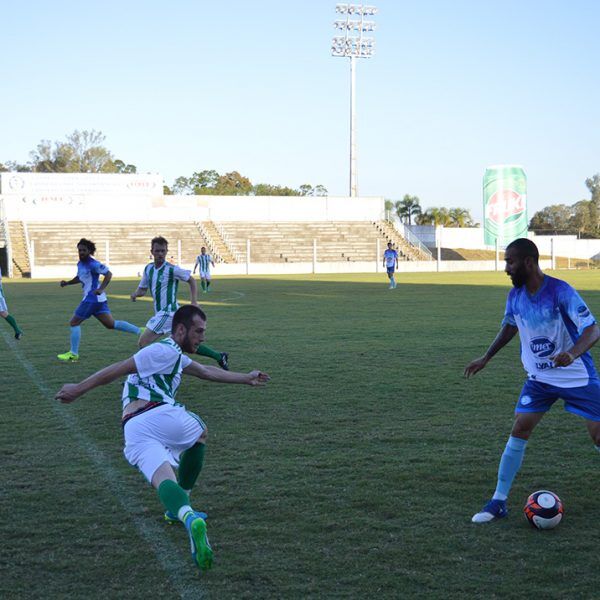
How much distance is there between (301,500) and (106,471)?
172cm

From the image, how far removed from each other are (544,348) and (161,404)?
8.07 ft

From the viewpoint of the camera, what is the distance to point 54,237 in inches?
2235

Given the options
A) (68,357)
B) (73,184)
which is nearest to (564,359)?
(68,357)

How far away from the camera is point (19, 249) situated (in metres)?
55.1

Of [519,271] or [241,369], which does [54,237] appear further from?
[519,271]

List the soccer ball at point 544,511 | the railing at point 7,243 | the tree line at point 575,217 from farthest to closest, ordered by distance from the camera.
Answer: the tree line at point 575,217, the railing at point 7,243, the soccer ball at point 544,511

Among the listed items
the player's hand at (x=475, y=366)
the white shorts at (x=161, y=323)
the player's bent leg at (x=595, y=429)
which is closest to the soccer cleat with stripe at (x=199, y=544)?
the player's hand at (x=475, y=366)

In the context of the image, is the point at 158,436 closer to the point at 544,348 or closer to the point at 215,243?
the point at 544,348

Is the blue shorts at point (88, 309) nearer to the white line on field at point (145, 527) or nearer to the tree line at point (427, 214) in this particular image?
the white line on field at point (145, 527)

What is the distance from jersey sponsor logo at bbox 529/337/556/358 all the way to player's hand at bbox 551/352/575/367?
313 mm

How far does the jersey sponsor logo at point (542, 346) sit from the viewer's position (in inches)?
209

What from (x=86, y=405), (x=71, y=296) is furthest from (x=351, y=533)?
(x=71, y=296)

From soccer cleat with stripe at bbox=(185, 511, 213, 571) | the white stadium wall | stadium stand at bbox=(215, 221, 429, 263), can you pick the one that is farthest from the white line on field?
the white stadium wall

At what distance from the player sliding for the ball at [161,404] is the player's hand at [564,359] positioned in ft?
5.86
